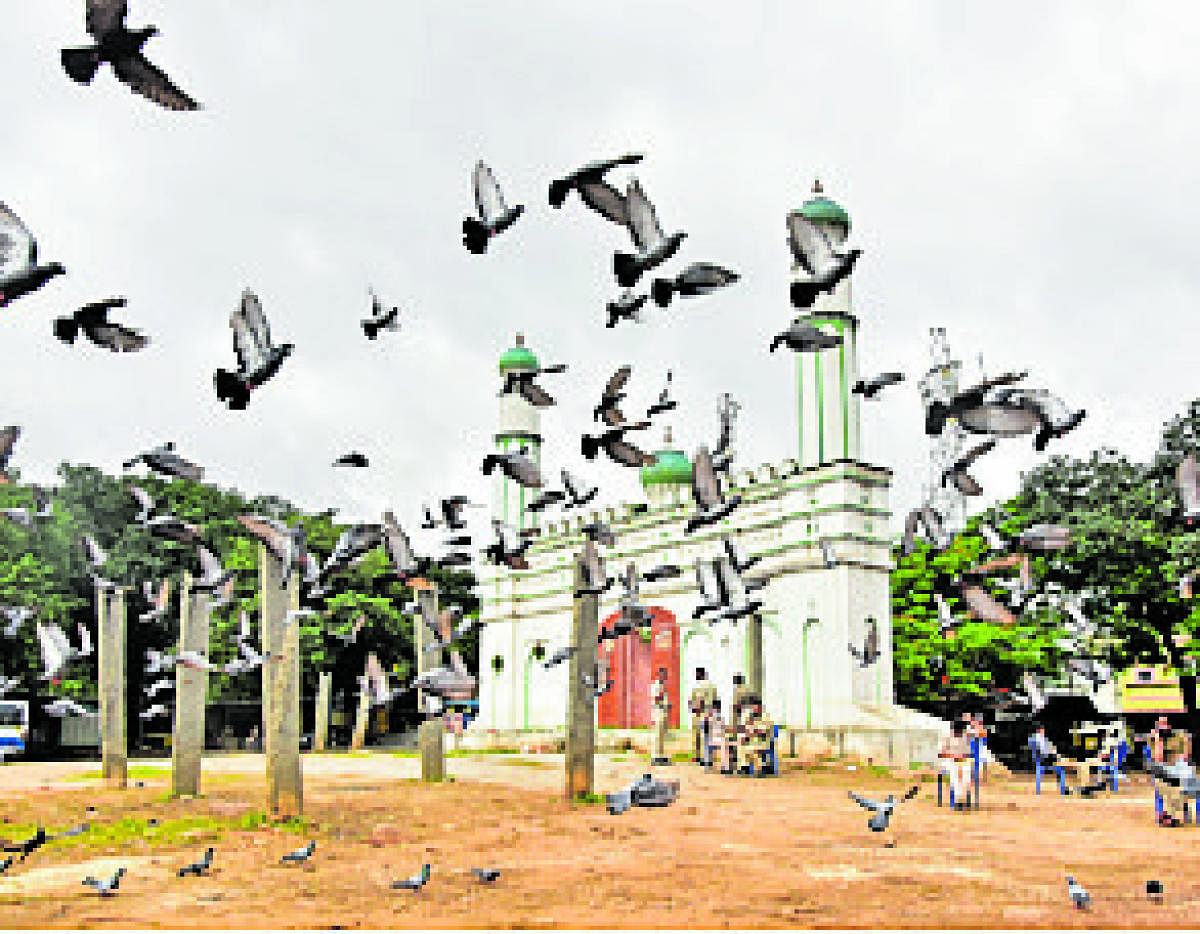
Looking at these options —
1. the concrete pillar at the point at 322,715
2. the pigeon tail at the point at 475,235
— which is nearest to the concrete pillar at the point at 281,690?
the pigeon tail at the point at 475,235

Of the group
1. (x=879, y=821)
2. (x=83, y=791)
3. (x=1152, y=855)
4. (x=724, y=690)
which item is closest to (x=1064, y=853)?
(x=1152, y=855)

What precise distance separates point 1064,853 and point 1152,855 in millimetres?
934

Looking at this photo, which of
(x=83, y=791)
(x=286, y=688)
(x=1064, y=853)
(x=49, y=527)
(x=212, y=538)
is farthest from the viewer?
(x=212, y=538)

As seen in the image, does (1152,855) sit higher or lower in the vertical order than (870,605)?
lower

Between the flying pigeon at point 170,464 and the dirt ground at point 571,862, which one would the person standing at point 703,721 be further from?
the flying pigeon at point 170,464

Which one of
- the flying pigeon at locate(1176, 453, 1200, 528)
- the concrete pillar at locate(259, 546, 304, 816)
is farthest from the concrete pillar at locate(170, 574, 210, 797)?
the flying pigeon at locate(1176, 453, 1200, 528)

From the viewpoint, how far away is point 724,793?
16562 millimetres

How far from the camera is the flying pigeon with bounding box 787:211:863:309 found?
694 centimetres

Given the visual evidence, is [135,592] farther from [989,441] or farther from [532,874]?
[989,441]

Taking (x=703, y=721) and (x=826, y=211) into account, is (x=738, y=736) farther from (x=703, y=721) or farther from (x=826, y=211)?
(x=826, y=211)

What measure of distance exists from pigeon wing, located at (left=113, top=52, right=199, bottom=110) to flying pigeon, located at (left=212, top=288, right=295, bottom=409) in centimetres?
167

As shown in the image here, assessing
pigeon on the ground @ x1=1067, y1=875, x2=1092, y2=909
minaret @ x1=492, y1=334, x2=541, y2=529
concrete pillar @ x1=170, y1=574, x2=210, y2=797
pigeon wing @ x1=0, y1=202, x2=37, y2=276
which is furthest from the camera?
minaret @ x1=492, y1=334, x2=541, y2=529

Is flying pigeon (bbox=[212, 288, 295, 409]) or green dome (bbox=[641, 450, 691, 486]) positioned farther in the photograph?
green dome (bbox=[641, 450, 691, 486])

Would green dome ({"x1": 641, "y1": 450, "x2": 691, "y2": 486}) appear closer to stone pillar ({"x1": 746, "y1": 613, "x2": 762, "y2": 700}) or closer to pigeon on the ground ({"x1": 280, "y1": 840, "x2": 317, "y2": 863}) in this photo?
stone pillar ({"x1": 746, "y1": 613, "x2": 762, "y2": 700})
